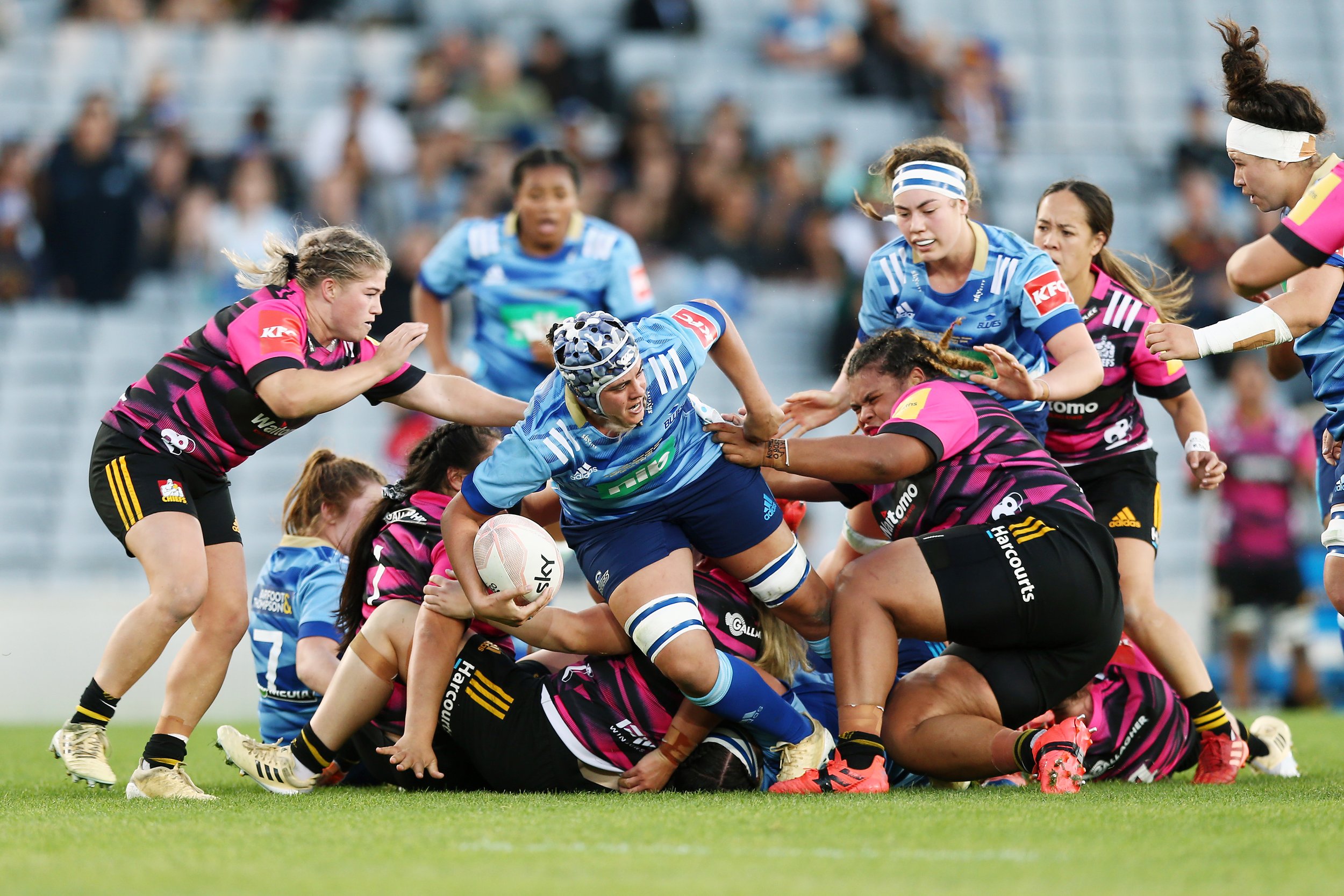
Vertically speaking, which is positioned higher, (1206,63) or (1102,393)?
(1206,63)

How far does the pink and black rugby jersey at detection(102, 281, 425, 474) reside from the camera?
5.14 meters

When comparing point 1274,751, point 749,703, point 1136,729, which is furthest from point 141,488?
point 1274,751

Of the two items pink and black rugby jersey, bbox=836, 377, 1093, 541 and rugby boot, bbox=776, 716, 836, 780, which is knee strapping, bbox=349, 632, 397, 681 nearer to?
rugby boot, bbox=776, 716, 836, 780

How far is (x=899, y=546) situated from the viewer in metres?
4.89

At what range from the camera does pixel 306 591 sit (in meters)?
6.02

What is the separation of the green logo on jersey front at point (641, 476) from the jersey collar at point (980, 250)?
1471 mm

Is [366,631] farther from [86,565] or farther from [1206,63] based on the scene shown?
[1206,63]

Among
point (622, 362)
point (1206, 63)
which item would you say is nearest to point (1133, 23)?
point (1206, 63)

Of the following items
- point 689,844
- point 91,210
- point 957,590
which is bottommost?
point 689,844

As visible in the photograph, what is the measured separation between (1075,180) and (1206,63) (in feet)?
35.0

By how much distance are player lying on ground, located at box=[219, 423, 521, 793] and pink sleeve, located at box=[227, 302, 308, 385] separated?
2.10 feet

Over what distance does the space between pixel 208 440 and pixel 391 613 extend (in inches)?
36.0

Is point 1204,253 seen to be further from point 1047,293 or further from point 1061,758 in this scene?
point 1061,758

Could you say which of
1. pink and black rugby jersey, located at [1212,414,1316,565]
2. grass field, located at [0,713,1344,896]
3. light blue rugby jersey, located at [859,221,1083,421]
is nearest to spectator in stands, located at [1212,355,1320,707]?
pink and black rugby jersey, located at [1212,414,1316,565]
